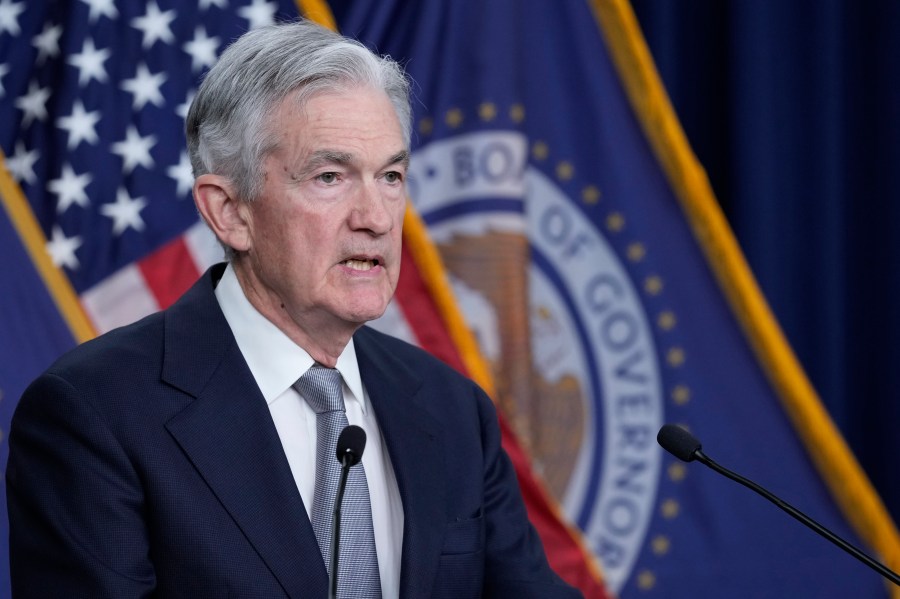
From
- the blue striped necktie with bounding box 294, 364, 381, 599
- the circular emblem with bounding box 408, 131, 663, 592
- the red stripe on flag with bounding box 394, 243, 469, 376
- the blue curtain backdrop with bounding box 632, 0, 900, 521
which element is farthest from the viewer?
the blue curtain backdrop with bounding box 632, 0, 900, 521

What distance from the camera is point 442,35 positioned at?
2.88m

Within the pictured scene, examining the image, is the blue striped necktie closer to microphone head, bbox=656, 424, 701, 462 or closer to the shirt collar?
the shirt collar

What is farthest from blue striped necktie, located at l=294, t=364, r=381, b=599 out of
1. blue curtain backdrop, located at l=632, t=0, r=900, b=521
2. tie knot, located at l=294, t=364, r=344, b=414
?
blue curtain backdrop, located at l=632, t=0, r=900, b=521

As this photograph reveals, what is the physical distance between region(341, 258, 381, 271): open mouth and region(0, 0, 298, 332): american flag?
1.11 metres

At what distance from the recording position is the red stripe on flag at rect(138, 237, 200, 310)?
2.64m

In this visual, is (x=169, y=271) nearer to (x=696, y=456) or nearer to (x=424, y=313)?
(x=424, y=313)

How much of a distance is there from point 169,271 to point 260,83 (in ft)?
3.78

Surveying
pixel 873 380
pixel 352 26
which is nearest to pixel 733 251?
pixel 873 380

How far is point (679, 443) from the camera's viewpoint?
1.45 meters

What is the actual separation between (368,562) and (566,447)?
152 centimetres

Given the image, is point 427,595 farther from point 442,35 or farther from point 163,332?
point 442,35

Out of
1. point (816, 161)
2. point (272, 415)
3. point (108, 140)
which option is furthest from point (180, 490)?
point (816, 161)

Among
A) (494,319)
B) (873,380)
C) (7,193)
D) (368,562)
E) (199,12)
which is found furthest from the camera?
(873,380)

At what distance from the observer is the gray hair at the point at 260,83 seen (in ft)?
5.23
